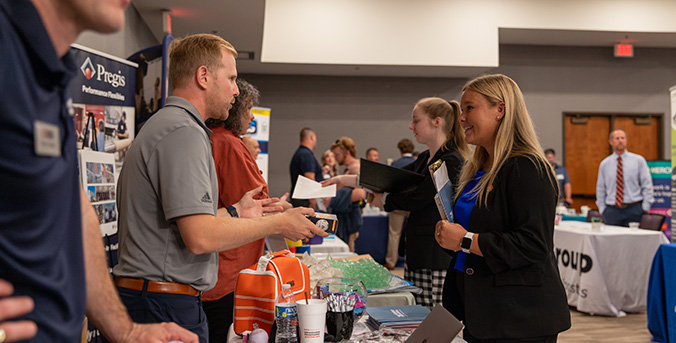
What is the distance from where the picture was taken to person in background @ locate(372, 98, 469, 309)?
8.99 ft

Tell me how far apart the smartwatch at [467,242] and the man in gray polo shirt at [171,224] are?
0.73m

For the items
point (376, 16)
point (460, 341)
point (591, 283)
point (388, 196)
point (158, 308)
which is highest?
point (376, 16)

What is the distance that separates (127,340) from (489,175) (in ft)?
4.31

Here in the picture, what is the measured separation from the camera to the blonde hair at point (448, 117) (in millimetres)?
2906

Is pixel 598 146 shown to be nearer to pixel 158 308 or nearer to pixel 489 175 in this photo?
pixel 489 175

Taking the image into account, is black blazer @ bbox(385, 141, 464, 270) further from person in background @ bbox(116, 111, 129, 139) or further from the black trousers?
person in background @ bbox(116, 111, 129, 139)

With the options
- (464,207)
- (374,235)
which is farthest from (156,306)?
(374,235)

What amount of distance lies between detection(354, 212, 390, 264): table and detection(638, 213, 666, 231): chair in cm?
322

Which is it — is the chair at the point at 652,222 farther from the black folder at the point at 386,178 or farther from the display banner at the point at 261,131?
the display banner at the point at 261,131

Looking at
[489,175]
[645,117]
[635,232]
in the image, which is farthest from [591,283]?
[645,117]

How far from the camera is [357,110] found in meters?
10.4

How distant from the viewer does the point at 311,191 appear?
267 centimetres

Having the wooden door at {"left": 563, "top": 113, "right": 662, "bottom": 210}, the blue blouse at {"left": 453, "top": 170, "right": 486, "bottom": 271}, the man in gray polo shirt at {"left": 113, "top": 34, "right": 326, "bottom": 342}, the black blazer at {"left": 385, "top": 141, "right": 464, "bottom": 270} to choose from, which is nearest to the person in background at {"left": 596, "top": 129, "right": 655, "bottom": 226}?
the wooden door at {"left": 563, "top": 113, "right": 662, "bottom": 210}

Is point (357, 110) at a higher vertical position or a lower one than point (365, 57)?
lower
